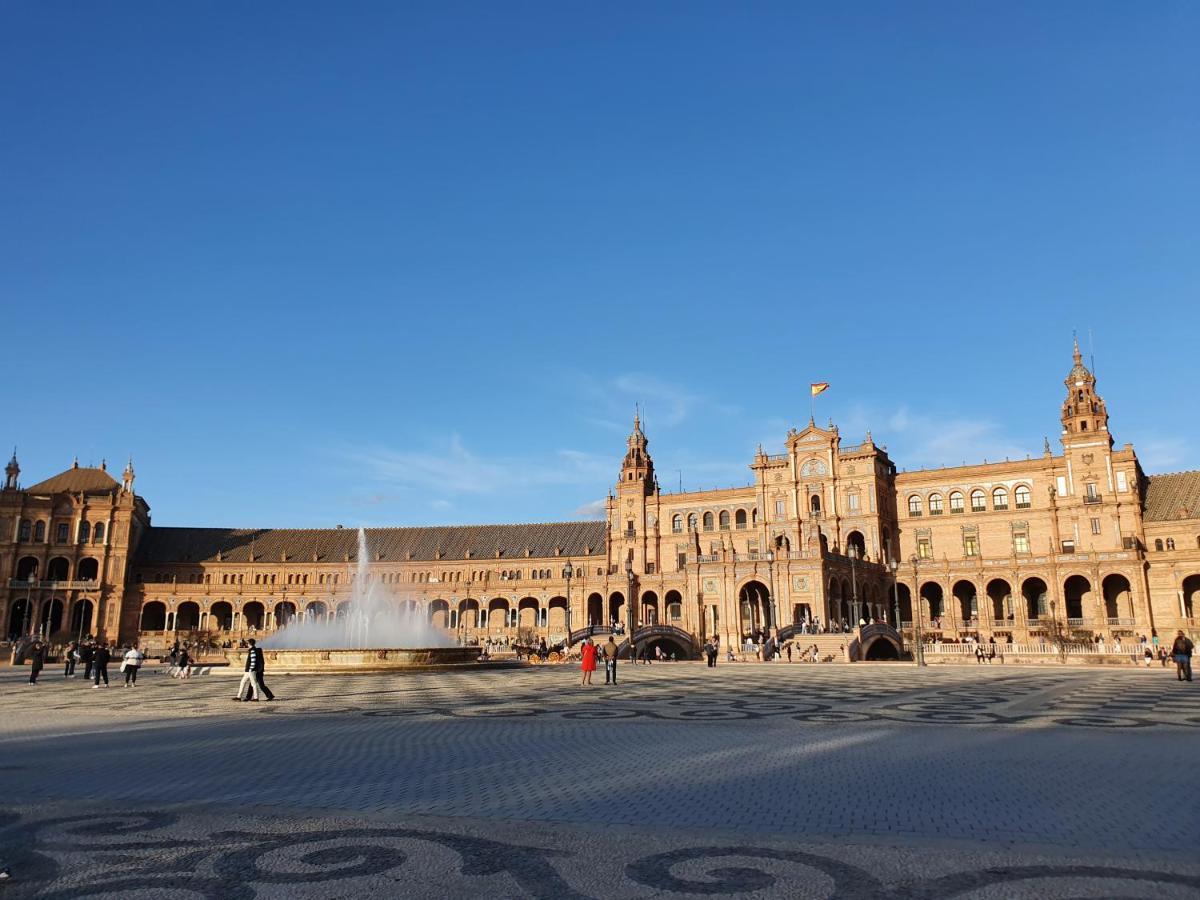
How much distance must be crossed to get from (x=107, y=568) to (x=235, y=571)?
554 inches

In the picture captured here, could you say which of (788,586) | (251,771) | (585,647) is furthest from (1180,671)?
(788,586)

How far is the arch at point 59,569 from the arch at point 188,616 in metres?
12.9

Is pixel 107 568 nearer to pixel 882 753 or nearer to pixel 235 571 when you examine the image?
pixel 235 571

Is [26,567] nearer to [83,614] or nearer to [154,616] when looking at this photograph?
[83,614]

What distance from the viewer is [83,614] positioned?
9769 centimetres

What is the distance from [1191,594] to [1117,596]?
556cm

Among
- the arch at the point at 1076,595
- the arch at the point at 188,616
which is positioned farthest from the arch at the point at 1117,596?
the arch at the point at 188,616

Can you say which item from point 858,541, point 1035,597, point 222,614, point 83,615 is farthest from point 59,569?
point 1035,597

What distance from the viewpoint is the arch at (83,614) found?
97381mm

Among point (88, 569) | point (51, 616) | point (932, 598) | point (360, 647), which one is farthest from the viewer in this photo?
point (88, 569)

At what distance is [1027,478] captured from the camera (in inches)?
3366

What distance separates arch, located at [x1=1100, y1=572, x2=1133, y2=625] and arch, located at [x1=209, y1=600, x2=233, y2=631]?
94573 millimetres

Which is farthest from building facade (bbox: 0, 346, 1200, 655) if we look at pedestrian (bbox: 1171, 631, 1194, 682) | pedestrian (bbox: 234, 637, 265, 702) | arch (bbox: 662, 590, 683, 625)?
pedestrian (bbox: 234, 637, 265, 702)

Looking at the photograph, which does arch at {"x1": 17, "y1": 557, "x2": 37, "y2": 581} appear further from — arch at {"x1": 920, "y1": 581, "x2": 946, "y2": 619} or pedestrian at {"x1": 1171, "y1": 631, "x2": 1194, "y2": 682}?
pedestrian at {"x1": 1171, "y1": 631, "x2": 1194, "y2": 682}
